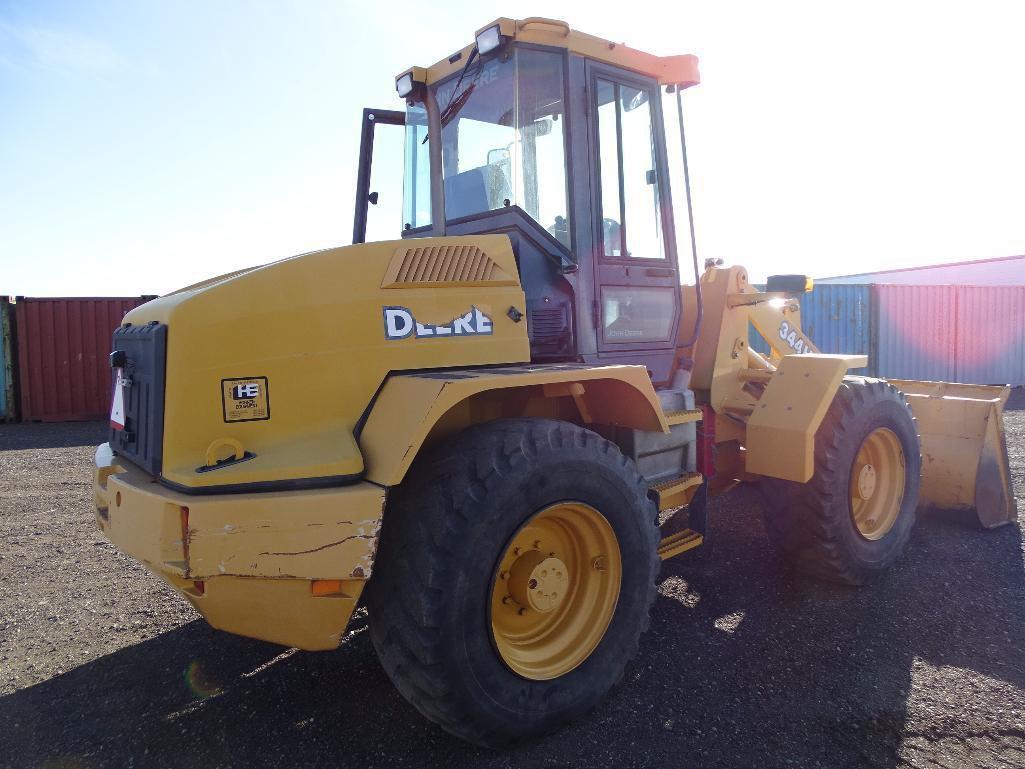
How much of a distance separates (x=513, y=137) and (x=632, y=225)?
0.82 metres

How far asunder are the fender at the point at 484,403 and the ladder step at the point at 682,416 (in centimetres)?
37

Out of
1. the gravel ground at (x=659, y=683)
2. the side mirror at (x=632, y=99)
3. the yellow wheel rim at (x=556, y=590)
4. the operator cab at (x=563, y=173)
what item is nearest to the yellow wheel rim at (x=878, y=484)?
the gravel ground at (x=659, y=683)

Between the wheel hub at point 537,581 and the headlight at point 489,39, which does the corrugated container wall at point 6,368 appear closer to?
the headlight at point 489,39

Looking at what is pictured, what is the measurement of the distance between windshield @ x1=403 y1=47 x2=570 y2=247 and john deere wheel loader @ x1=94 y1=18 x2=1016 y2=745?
1 cm

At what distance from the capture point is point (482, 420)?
3180 mm

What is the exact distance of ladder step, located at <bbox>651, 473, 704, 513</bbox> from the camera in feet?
12.0

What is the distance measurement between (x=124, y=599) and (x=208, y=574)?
91.7 inches

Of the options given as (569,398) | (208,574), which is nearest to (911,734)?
(569,398)

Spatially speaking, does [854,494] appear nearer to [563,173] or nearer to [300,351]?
[563,173]

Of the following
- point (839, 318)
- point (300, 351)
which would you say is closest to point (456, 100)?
point (300, 351)

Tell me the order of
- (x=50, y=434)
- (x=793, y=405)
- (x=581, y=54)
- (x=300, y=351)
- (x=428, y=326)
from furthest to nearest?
(x=50, y=434)
(x=793, y=405)
(x=581, y=54)
(x=428, y=326)
(x=300, y=351)

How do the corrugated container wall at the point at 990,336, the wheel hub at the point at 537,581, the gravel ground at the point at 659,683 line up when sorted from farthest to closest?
the corrugated container wall at the point at 990,336 → the wheel hub at the point at 537,581 → the gravel ground at the point at 659,683

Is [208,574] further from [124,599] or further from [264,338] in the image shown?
[124,599]

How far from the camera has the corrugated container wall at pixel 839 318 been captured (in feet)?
51.2
